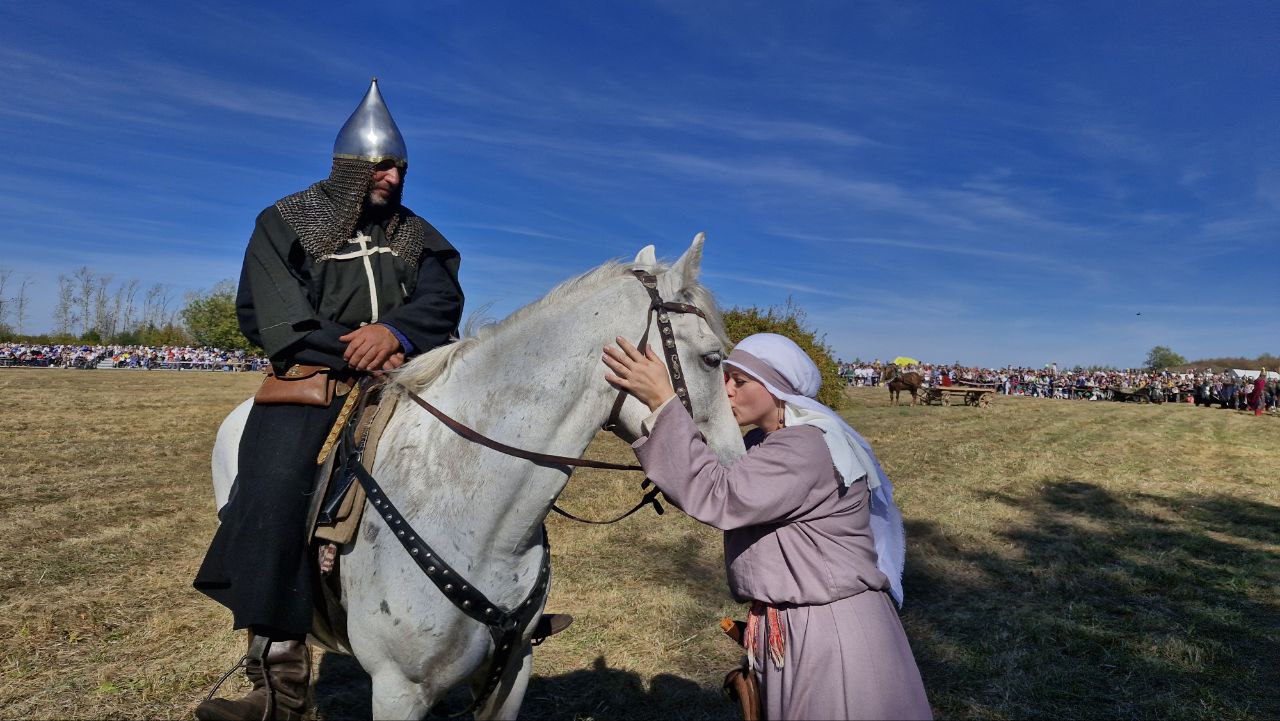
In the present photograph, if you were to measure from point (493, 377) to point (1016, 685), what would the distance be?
15.3 ft

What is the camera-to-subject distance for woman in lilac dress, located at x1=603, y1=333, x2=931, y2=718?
2.17 m

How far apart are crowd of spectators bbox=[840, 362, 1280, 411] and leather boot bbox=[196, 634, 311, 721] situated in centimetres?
3398

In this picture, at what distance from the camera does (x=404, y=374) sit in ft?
8.91

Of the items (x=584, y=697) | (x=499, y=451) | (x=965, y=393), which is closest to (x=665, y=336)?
(x=499, y=451)

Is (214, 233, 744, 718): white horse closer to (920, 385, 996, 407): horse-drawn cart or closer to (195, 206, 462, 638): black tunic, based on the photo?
(195, 206, 462, 638): black tunic

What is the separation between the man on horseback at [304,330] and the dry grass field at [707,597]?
2203mm

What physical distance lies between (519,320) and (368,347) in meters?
0.64

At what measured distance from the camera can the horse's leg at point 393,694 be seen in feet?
8.23


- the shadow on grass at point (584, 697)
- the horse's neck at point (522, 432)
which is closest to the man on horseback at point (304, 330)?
the horse's neck at point (522, 432)

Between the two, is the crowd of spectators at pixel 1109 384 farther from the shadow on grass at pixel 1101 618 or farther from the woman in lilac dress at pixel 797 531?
the woman in lilac dress at pixel 797 531

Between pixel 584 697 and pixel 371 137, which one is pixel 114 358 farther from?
pixel 371 137

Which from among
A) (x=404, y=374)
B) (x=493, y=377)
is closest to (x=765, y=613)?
(x=493, y=377)

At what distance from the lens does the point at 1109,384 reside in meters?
50.9

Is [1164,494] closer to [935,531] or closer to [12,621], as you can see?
[935,531]
